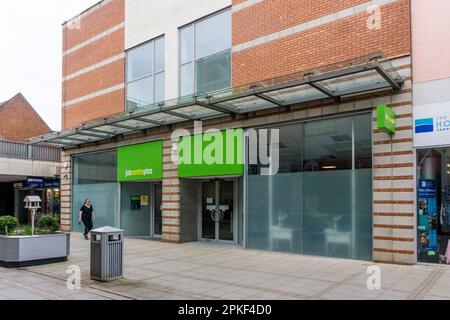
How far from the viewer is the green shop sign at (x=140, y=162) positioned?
1577 cm

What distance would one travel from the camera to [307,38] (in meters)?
11.8

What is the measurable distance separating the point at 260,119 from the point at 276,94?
1.49 m

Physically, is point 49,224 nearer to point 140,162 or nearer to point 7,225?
point 7,225

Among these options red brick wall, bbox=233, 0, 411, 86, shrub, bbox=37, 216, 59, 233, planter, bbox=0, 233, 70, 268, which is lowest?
planter, bbox=0, 233, 70, 268

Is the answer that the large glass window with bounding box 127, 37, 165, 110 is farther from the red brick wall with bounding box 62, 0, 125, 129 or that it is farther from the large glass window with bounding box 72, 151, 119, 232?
the large glass window with bounding box 72, 151, 119, 232

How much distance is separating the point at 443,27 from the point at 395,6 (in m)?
1.24

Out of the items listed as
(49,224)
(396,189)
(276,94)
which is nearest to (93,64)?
(49,224)

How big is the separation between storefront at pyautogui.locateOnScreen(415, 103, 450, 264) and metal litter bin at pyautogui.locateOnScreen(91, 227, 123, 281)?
6.74 m

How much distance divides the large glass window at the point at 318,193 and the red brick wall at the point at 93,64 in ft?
26.8

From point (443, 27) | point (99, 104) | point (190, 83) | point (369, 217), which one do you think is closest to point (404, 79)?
point (443, 27)

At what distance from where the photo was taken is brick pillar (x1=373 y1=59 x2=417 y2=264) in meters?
9.68

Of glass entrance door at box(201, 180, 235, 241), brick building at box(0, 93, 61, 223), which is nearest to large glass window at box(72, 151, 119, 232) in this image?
glass entrance door at box(201, 180, 235, 241)

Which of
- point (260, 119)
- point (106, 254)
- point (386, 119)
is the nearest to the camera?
point (106, 254)

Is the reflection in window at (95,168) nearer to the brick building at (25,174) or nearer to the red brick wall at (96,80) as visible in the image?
the red brick wall at (96,80)
